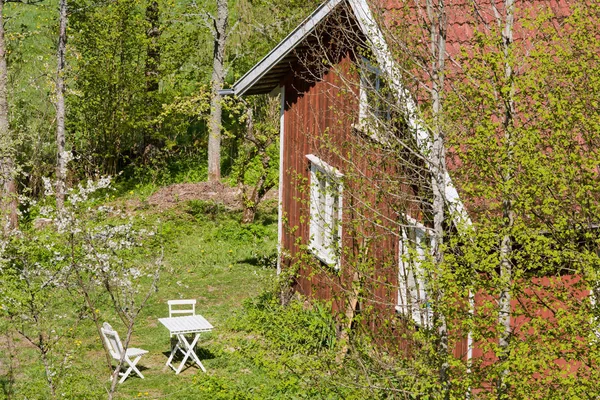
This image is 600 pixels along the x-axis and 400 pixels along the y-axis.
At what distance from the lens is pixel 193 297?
15062mm

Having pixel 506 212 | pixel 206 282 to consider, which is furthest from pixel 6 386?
pixel 506 212

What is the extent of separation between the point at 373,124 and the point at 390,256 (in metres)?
1.29

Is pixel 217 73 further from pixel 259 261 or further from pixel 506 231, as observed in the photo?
pixel 506 231

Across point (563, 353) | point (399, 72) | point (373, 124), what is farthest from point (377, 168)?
point (563, 353)

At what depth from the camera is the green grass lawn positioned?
10.8 meters

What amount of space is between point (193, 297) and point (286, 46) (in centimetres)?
513

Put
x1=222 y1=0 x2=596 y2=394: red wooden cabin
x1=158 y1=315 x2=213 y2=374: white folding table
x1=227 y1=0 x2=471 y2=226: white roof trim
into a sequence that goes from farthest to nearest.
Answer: x1=158 y1=315 x2=213 y2=374: white folding table < x1=222 y1=0 x2=596 y2=394: red wooden cabin < x1=227 y1=0 x2=471 y2=226: white roof trim

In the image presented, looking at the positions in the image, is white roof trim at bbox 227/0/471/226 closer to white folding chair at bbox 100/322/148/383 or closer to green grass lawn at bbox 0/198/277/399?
green grass lawn at bbox 0/198/277/399

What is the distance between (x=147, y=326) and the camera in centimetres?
1362

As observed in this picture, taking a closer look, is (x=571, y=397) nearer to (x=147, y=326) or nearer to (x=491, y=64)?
(x=491, y=64)

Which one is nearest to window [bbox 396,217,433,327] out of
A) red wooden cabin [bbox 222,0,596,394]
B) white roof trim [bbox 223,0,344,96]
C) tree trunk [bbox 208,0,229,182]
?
red wooden cabin [bbox 222,0,596,394]

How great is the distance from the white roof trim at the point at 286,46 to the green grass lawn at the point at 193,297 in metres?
3.15

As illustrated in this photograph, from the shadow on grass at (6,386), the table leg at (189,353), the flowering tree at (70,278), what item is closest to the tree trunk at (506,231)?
the flowering tree at (70,278)

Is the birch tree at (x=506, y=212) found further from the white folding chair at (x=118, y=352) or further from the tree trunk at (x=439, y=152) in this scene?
the white folding chair at (x=118, y=352)
